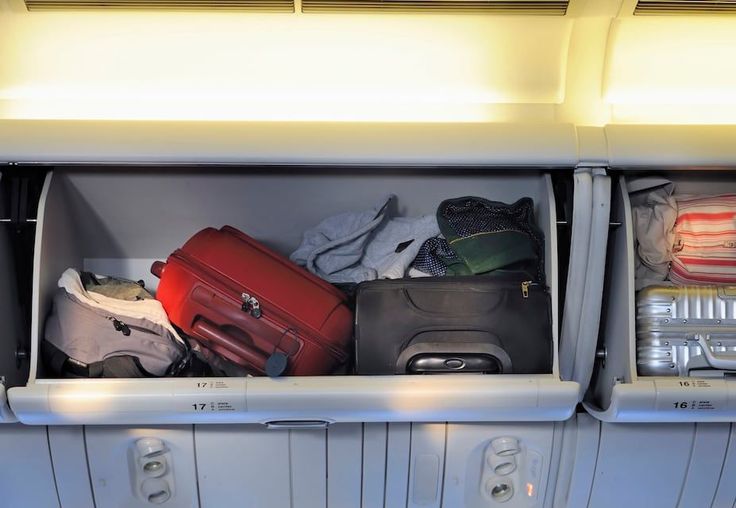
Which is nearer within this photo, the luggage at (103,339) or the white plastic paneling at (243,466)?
Result: the luggage at (103,339)

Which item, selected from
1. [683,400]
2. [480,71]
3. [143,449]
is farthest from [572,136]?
[143,449]

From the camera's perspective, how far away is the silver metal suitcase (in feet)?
5.52

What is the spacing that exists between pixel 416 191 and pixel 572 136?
496 millimetres

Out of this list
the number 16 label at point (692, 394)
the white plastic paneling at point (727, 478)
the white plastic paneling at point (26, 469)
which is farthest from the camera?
the white plastic paneling at point (727, 478)

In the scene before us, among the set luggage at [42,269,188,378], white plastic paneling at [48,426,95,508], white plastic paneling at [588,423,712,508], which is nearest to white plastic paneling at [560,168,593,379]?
white plastic paneling at [588,423,712,508]

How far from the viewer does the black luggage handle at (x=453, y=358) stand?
1.66 meters

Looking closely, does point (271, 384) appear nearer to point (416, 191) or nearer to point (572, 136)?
point (416, 191)

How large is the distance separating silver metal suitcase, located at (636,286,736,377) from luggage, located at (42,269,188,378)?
1.27 meters

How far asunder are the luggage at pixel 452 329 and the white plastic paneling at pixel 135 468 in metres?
0.62

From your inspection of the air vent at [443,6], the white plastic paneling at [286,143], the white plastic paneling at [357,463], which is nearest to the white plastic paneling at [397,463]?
the white plastic paneling at [357,463]

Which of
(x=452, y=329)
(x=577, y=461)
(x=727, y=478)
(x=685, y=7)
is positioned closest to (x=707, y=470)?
(x=727, y=478)

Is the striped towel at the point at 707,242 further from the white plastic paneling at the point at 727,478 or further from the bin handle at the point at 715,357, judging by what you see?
the white plastic paneling at the point at 727,478

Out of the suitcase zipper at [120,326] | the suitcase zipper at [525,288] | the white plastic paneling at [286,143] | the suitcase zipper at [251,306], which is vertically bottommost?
the suitcase zipper at [120,326]

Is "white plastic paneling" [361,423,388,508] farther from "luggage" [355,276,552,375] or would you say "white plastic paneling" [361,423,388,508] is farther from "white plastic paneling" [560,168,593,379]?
"white plastic paneling" [560,168,593,379]
